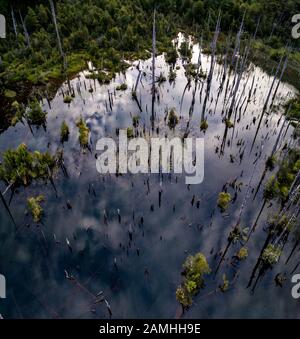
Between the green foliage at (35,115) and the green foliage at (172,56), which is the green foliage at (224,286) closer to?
the green foliage at (35,115)

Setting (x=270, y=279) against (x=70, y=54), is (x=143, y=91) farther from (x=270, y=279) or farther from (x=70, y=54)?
(x=270, y=279)

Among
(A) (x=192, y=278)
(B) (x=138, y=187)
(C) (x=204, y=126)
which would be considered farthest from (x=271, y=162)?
(A) (x=192, y=278)

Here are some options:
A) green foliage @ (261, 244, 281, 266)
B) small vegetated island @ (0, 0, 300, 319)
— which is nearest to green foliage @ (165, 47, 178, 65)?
small vegetated island @ (0, 0, 300, 319)

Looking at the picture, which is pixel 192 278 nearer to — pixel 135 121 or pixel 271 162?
pixel 271 162

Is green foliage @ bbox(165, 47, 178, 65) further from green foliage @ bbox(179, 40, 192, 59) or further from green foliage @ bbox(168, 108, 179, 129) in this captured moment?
green foliage @ bbox(168, 108, 179, 129)

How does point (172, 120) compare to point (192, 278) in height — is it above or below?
above

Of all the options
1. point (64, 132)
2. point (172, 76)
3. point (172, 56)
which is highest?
point (172, 56)

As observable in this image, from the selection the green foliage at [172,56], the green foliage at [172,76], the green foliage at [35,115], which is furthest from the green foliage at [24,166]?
the green foliage at [172,56]

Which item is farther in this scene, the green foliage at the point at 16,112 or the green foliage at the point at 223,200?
the green foliage at the point at 16,112
